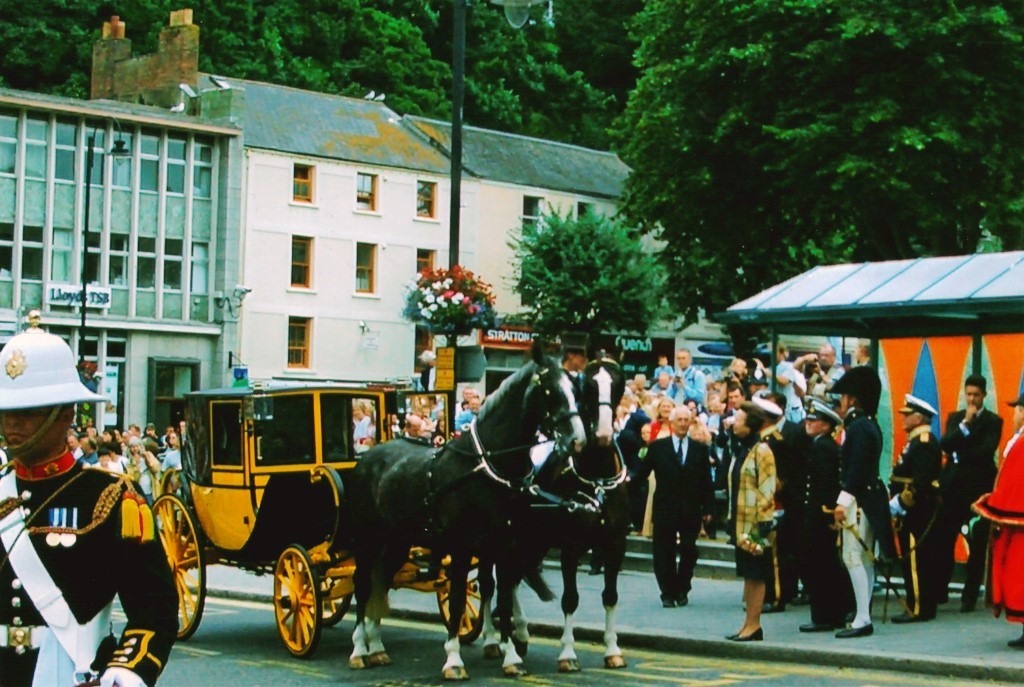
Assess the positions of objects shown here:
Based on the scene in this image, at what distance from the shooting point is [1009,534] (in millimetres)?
13789

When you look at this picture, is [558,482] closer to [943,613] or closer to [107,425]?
[943,613]

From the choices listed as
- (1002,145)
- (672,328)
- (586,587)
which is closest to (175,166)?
(672,328)

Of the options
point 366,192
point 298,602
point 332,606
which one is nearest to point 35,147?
point 366,192

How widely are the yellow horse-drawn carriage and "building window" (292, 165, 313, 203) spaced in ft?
139

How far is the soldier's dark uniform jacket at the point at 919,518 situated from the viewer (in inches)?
Answer: 623

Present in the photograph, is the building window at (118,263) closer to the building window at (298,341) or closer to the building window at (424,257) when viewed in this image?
the building window at (298,341)

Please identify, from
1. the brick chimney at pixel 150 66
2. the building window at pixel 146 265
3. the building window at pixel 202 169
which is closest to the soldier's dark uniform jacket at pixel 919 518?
the building window at pixel 146 265

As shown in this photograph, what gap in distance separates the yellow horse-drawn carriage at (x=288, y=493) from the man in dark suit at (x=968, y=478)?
438 cm

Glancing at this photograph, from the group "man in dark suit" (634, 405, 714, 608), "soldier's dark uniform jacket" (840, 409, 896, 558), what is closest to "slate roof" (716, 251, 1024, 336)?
"man in dark suit" (634, 405, 714, 608)

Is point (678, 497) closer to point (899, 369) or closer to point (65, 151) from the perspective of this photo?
point (899, 369)

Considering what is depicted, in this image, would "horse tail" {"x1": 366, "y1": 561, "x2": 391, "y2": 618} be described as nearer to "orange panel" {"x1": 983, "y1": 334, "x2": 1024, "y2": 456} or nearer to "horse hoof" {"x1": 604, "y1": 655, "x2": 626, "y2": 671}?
"horse hoof" {"x1": 604, "y1": 655, "x2": 626, "y2": 671}

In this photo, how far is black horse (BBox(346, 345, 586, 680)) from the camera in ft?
42.4

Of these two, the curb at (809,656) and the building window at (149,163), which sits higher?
the building window at (149,163)

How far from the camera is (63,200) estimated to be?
54.8 meters
